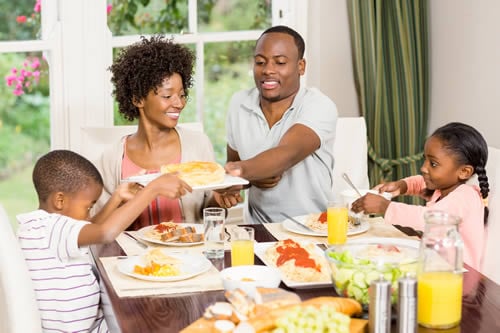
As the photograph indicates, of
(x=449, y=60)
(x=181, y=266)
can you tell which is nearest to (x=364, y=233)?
(x=181, y=266)

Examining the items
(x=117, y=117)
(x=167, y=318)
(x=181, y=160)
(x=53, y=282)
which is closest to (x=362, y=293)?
(x=167, y=318)

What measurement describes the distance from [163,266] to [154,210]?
2.44 feet

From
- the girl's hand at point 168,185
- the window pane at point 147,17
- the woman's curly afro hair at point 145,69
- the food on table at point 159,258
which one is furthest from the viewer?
→ the window pane at point 147,17

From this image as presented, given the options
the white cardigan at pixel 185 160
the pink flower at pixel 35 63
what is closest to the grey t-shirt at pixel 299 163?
the white cardigan at pixel 185 160

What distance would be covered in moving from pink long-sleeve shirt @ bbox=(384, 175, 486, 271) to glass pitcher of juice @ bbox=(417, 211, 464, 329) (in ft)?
2.26

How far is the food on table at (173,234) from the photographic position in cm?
243

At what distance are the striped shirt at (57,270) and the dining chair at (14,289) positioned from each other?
0.12 meters

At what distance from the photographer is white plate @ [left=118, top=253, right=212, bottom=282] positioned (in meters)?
2.04

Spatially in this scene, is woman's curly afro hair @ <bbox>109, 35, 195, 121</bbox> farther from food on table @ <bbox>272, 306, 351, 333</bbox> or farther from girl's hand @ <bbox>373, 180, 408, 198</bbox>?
food on table @ <bbox>272, 306, 351, 333</bbox>

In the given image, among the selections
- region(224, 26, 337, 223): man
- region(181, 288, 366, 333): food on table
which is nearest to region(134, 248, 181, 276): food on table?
region(181, 288, 366, 333): food on table

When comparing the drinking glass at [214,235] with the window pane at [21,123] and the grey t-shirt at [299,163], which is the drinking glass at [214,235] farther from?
the window pane at [21,123]

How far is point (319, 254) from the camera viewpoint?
7.17 ft

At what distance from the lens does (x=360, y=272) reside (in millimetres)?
1752

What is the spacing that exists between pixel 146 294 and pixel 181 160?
953 millimetres
